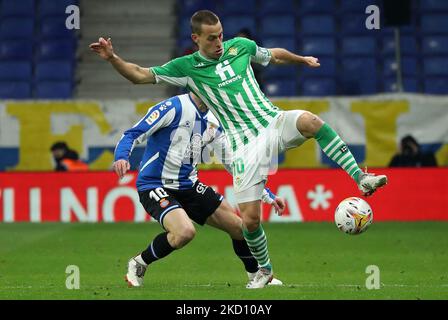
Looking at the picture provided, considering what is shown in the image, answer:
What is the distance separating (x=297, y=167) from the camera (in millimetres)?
17000

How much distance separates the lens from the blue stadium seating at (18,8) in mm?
20609

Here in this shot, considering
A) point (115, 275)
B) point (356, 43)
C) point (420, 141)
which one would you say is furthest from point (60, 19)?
point (115, 275)

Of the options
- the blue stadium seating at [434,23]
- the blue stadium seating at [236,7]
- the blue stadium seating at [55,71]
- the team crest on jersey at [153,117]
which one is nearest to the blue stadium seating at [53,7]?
the blue stadium seating at [55,71]

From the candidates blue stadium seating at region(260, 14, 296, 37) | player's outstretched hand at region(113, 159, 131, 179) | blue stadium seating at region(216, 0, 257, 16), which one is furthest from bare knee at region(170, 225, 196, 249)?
blue stadium seating at region(216, 0, 257, 16)

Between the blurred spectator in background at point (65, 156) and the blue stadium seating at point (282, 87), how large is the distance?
4062mm

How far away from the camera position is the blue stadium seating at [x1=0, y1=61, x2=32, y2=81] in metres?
19.9

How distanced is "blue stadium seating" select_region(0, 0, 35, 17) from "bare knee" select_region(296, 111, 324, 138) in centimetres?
1322

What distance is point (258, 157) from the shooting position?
8.55 metres

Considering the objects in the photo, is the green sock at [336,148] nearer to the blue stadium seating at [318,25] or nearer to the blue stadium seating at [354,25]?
the blue stadium seating at [354,25]

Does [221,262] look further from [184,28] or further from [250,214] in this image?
[184,28]

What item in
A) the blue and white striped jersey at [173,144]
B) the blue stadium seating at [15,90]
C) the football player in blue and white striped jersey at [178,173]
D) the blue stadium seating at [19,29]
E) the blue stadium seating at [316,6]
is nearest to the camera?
the football player in blue and white striped jersey at [178,173]

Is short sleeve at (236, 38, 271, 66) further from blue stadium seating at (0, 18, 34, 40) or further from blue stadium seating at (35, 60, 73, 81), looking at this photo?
blue stadium seating at (0, 18, 34, 40)

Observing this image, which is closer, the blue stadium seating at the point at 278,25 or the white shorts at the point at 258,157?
the white shorts at the point at 258,157

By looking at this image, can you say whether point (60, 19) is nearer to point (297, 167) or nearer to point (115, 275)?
point (297, 167)
